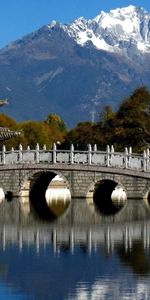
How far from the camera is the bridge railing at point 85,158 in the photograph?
192ft

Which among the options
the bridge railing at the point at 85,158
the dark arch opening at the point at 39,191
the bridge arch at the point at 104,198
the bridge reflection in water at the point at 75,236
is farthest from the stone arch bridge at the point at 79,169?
the bridge reflection in water at the point at 75,236

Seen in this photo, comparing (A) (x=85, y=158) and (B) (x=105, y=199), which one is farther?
(B) (x=105, y=199)

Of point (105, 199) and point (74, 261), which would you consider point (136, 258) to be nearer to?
point (74, 261)

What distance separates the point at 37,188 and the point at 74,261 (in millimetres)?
37112

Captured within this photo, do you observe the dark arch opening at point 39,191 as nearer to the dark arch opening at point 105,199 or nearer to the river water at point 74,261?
the dark arch opening at point 105,199


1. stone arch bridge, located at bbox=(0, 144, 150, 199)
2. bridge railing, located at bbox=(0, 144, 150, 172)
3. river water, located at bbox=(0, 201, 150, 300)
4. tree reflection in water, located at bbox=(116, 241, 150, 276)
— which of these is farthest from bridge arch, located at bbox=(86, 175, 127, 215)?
tree reflection in water, located at bbox=(116, 241, 150, 276)

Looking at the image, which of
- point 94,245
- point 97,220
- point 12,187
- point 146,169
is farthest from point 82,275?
point 12,187

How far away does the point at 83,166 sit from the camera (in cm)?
6038

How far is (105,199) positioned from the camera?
67.6 meters

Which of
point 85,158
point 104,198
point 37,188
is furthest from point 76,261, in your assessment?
point 37,188

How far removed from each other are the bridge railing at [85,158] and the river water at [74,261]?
39.0 feet

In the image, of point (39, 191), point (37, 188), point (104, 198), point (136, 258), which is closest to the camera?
point (136, 258)

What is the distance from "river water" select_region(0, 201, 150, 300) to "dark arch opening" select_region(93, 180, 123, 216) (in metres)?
9.08

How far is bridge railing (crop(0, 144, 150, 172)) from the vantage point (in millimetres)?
58656
